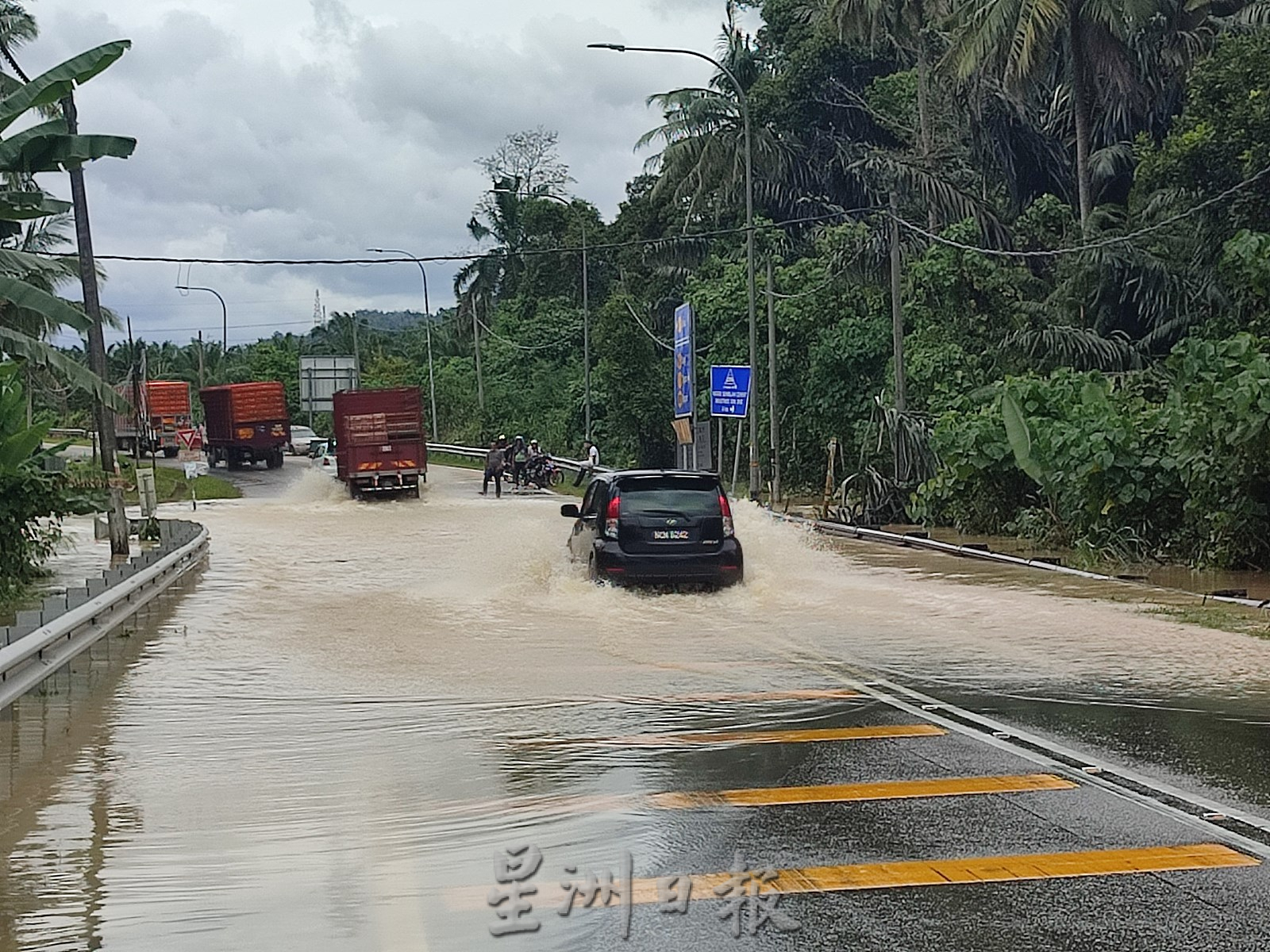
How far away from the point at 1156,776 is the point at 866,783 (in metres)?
1.54

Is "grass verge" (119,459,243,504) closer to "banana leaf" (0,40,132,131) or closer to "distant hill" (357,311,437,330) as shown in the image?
"banana leaf" (0,40,132,131)

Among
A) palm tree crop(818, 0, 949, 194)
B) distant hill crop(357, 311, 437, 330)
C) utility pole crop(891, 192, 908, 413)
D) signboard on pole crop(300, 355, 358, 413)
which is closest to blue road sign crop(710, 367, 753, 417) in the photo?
utility pole crop(891, 192, 908, 413)

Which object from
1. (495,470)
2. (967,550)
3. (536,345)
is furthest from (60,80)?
(536,345)

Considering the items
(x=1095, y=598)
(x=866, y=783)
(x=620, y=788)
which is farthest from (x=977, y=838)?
(x=1095, y=598)

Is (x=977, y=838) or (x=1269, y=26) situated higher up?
(x=1269, y=26)

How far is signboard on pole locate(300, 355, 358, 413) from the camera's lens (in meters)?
68.3

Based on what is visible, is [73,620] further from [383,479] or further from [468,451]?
[468,451]

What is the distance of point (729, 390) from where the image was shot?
117 feet

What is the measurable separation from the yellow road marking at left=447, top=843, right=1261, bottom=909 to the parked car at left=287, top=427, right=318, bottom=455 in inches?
2639

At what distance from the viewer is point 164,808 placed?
805 cm

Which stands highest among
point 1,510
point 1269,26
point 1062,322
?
point 1269,26

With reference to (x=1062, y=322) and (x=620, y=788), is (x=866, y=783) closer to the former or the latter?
(x=620, y=788)

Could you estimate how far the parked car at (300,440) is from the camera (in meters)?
74.9

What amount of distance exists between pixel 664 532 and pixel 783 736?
7.63 meters
